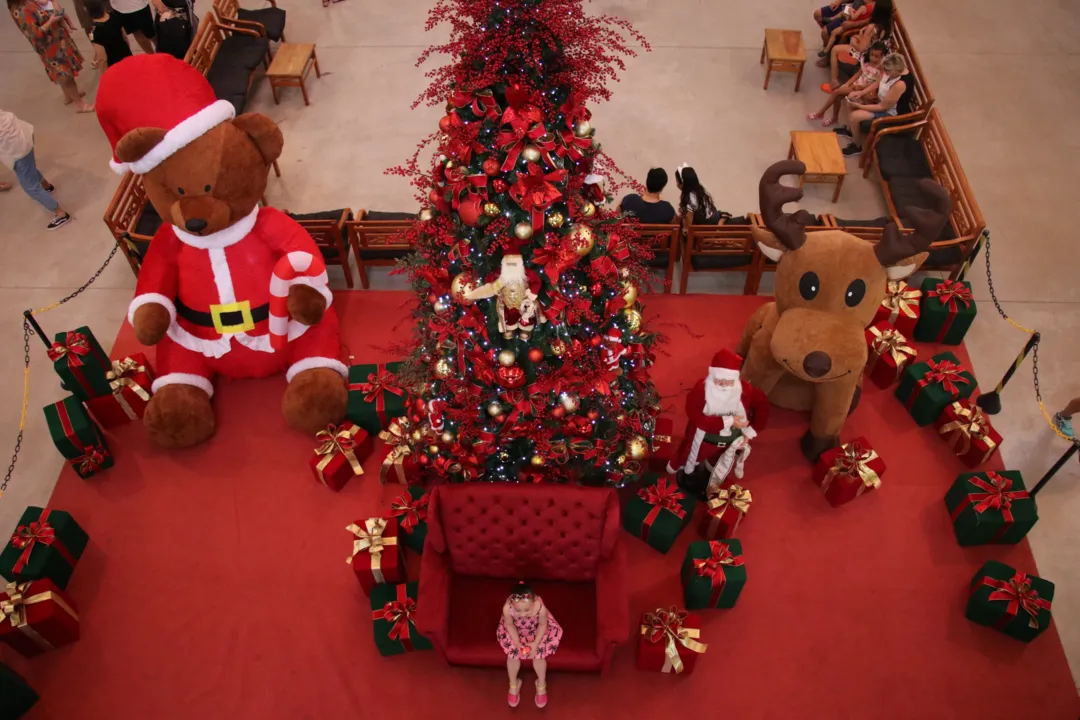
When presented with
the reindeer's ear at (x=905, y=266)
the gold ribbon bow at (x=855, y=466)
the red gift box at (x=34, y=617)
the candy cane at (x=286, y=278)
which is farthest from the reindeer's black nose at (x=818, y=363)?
the red gift box at (x=34, y=617)

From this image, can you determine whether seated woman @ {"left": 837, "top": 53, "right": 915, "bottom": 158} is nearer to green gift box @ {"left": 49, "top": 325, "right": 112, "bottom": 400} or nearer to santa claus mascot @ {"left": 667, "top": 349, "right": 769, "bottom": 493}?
santa claus mascot @ {"left": 667, "top": 349, "right": 769, "bottom": 493}

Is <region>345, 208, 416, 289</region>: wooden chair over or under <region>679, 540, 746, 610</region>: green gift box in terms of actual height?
over

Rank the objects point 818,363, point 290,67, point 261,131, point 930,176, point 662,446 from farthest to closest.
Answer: point 290,67 → point 930,176 → point 662,446 → point 261,131 → point 818,363

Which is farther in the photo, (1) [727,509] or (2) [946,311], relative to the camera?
(2) [946,311]

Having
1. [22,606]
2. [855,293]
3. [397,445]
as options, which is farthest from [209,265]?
[855,293]

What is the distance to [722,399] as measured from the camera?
170 inches

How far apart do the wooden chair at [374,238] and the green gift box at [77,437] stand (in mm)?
2108

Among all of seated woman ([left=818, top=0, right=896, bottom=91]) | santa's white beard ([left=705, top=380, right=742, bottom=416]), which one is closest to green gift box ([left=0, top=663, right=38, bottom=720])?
santa's white beard ([left=705, top=380, right=742, bottom=416])

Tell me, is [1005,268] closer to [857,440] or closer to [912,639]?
[857,440]

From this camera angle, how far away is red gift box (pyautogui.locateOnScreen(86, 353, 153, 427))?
532cm

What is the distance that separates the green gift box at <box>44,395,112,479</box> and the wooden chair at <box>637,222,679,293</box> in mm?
3781

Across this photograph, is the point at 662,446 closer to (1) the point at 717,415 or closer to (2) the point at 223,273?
(1) the point at 717,415

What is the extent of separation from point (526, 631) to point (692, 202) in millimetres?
3260

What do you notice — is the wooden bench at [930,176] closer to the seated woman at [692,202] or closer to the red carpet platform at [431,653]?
the red carpet platform at [431,653]
